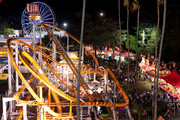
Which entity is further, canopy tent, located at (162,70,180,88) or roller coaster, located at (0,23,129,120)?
canopy tent, located at (162,70,180,88)

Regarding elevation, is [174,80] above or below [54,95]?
above

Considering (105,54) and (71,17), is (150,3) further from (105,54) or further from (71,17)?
(71,17)

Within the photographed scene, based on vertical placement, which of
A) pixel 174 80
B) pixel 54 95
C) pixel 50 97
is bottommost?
pixel 50 97

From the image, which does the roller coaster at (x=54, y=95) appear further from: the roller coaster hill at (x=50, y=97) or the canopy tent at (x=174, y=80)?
the canopy tent at (x=174, y=80)

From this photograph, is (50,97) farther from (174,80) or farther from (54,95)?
(174,80)

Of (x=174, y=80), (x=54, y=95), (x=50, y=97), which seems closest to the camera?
(x=54, y=95)

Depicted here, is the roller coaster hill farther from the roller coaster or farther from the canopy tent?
the canopy tent

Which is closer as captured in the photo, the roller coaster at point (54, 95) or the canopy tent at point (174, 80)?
the roller coaster at point (54, 95)

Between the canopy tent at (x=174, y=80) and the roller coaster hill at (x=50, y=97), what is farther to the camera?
the canopy tent at (x=174, y=80)

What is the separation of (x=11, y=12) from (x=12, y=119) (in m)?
90.4

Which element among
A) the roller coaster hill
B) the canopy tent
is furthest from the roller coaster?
the canopy tent

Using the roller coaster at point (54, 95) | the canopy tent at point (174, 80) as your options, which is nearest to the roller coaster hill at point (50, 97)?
the roller coaster at point (54, 95)

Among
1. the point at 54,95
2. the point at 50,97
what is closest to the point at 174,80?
the point at 54,95

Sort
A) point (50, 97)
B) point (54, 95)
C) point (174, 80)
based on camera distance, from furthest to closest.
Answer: point (174, 80) → point (50, 97) → point (54, 95)
